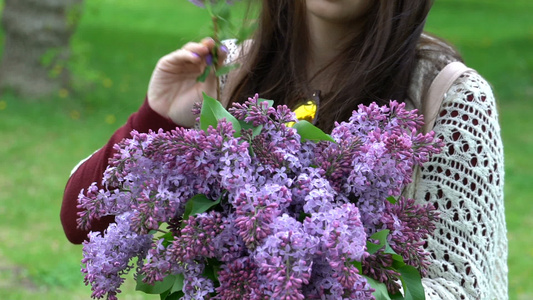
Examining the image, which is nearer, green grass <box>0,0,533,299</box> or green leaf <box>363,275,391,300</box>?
green leaf <box>363,275,391,300</box>

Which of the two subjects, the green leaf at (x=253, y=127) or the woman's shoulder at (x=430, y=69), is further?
the woman's shoulder at (x=430, y=69)

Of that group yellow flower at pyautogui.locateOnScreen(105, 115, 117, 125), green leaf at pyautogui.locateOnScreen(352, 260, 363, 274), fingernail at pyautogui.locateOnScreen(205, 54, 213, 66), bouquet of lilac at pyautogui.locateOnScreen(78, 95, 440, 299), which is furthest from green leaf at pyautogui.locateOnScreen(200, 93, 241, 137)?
yellow flower at pyautogui.locateOnScreen(105, 115, 117, 125)

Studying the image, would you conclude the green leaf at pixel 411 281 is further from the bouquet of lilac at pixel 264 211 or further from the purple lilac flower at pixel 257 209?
the purple lilac flower at pixel 257 209

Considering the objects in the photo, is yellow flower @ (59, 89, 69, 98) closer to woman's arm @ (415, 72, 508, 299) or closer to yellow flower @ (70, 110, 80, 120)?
yellow flower @ (70, 110, 80, 120)

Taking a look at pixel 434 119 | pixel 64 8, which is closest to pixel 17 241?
pixel 64 8

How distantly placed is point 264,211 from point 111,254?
35cm

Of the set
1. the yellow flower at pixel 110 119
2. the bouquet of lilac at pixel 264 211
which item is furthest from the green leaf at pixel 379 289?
the yellow flower at pixel 110 119

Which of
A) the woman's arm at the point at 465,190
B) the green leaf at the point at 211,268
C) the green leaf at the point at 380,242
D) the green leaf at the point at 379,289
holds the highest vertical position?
the woman's arm at the point at 465,190

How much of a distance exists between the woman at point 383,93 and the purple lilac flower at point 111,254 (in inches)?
25.2

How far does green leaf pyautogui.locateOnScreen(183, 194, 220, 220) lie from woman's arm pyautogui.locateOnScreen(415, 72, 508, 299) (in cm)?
77

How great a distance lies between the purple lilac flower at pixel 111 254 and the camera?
1.51 meters

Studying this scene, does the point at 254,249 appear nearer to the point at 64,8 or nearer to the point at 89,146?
the point at 89,146

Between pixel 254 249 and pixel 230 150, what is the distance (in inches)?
6.8

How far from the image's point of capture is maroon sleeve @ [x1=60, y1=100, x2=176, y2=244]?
2.30 metres
